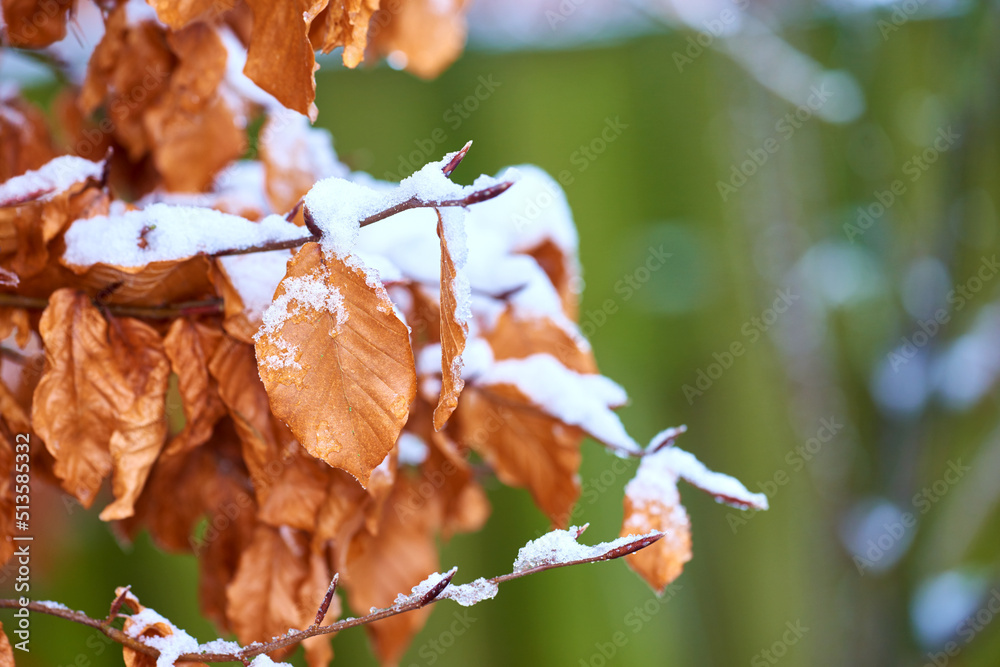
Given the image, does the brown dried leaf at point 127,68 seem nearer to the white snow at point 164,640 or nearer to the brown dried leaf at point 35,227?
the brown dried leaf at point 35,227

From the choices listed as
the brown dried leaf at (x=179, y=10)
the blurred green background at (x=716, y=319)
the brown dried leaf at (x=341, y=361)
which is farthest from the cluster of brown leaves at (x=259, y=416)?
the blurred green background at (x=716, y=319)

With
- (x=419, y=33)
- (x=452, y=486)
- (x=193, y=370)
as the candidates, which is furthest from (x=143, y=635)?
(x=419, y=33)

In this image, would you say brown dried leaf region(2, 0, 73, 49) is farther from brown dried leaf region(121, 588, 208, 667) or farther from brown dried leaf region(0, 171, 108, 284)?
brown dried leaf region(121, 588, 208, 667)

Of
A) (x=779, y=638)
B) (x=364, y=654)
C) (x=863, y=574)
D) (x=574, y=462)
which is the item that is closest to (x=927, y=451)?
(x=863, y=574)

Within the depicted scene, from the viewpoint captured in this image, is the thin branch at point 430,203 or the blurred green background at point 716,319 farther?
the blurred green background at point 716,319

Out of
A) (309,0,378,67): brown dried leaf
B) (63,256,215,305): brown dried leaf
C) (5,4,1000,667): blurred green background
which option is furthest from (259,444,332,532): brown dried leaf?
(5,4,1000,667): blurred green background

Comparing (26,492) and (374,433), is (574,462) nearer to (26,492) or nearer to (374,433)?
(374,433)

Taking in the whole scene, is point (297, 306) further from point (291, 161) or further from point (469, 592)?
point (291, 161)
